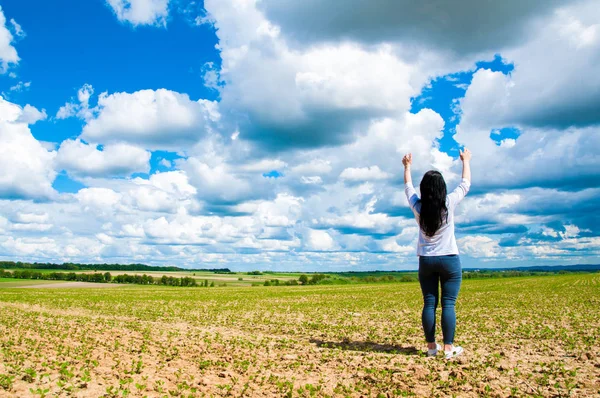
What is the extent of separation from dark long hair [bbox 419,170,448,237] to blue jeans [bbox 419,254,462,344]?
59 centimetres

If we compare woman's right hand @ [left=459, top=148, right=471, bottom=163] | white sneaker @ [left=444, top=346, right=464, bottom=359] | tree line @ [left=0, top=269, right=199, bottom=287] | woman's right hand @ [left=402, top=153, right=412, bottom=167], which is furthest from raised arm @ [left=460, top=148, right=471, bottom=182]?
tree line @ [left=0, top=269, right=199, bottom=287]

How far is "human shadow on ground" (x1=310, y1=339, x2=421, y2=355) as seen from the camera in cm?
1065

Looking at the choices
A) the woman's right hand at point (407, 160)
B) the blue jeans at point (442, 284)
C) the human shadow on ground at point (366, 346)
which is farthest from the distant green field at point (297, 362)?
the woman's right hand at point (407, 160)

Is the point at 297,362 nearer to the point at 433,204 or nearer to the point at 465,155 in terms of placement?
the point at 433,204

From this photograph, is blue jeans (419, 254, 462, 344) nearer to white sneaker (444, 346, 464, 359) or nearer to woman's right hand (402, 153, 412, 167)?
white sneaker (444, 346, 464, 359)

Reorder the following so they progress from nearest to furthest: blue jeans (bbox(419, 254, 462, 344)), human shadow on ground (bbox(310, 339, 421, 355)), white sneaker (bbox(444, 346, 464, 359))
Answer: blue jeans (bbox(419, 254, 462, 344))
white sneaker (bbox(444, 346, 464, 359))
human shadow on ground (bbox(310, 339, 421, 355))

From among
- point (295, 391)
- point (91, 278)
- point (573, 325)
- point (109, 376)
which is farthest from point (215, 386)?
point (91, 278)

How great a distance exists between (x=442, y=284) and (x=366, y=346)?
4.01 m

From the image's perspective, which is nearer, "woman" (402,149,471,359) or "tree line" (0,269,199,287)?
"woman" (402,149,471,359)

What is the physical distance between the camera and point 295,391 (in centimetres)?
719

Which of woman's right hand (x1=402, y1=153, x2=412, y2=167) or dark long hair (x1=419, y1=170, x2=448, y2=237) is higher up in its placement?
woman's right hand (x1=402, y1=153, x2=412, y2=167)

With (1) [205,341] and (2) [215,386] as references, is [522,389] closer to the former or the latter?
(2) [215,386]

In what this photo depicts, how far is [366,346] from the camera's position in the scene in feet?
38.8

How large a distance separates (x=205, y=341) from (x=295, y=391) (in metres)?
6.01
